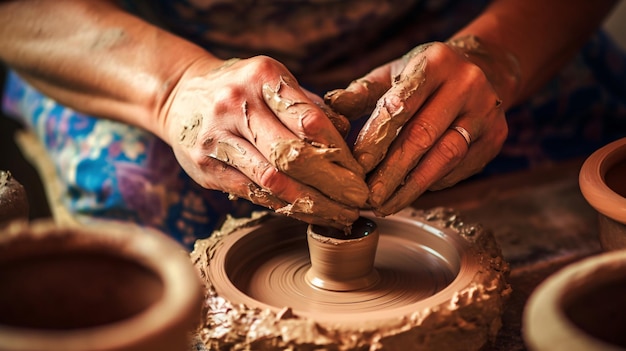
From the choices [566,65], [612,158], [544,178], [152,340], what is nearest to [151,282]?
[152,340]

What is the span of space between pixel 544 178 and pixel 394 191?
1257 millimetres

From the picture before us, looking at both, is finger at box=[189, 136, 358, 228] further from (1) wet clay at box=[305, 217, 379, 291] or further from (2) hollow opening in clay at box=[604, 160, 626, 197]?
(2) hollow opening in clay at box=[604, 160, 626, 197]

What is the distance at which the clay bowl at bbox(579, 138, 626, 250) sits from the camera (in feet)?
3.57

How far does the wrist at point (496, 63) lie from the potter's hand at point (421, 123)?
0.21 meters

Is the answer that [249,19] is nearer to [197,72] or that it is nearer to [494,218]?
[197,72]

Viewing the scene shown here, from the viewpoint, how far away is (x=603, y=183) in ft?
3.76

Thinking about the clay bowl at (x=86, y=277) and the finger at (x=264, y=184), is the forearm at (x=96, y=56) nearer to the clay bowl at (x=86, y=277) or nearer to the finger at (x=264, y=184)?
the finger at (x=264, y=184)

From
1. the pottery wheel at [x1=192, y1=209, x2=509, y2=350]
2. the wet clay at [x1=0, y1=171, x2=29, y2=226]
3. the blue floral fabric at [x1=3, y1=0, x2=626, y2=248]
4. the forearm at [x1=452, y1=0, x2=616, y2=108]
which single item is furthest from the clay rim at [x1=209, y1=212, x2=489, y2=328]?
the blue floral fabric at [x1=3, y1=0, x2=626, y2=248]

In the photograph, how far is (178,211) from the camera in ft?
7.03

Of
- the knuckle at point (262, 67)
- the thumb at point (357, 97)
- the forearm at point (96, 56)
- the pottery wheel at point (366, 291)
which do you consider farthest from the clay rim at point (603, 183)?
the forearm at point (96, 56)

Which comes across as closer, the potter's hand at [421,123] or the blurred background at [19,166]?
the potter's hand at [421,123]

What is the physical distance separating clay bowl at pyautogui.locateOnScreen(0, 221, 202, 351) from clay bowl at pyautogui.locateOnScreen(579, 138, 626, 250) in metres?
0.68

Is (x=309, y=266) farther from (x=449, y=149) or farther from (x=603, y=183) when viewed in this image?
(x=603, y=183)

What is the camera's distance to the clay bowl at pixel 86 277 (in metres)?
0.74
